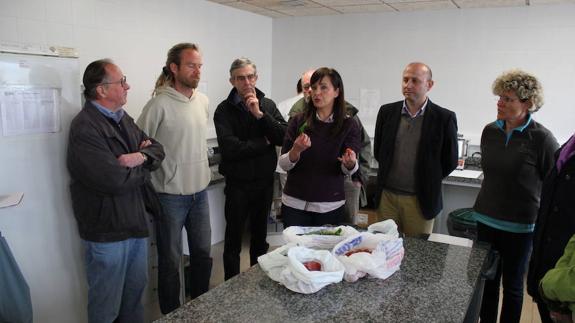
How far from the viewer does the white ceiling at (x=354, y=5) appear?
3.70 meters

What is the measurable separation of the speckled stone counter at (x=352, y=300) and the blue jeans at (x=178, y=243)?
1.16 m

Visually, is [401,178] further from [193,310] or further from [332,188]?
[193,310]

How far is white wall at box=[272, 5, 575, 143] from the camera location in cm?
377

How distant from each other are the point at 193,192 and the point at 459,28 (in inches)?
116

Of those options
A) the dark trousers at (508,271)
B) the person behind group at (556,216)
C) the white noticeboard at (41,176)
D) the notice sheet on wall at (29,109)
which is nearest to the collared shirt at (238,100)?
the white noticeboard at (41,176)

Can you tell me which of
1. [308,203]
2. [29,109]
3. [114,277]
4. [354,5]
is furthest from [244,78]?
[354,5]

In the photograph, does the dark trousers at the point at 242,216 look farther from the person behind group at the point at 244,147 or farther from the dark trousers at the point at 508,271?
the dark trousers at the point at 508,271

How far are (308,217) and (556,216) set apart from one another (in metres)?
1.09

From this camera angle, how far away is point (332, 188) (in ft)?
Result: 7.26

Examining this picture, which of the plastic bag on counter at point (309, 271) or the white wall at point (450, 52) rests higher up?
the white wall at point (450, 52)

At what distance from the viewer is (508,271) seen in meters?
2.22

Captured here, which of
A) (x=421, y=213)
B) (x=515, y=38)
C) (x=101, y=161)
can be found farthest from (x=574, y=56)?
(x=101, y=161)

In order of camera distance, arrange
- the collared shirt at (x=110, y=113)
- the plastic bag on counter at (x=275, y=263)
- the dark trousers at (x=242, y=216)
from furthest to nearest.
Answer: the dark trousers at (x=242, y=216) → the collared shirt at (x=110, y=113) → the plastic bag on counter at (x=275, y=263)

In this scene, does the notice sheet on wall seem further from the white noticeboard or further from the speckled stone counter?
the speckled stone counter
